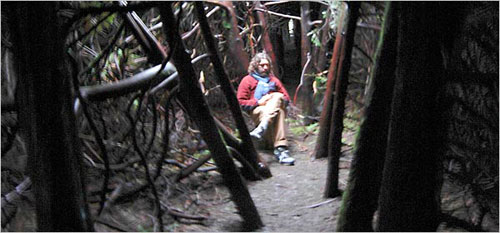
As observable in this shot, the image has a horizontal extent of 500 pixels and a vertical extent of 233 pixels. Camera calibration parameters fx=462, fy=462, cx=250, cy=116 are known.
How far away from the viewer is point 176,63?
7.17 ft

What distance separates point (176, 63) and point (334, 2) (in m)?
1.30

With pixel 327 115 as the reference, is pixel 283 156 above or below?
below

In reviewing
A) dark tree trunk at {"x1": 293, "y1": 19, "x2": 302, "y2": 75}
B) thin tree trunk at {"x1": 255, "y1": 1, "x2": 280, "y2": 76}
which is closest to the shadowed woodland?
thin tree trunk at {"x1": 255, "y1": 1, "x2": 280, "y2": 76}

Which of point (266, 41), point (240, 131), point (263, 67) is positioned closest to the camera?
point (240, 131)

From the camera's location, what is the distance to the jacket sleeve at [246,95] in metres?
4.18

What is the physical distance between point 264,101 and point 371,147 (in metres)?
2.53

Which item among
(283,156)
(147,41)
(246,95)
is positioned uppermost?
(147,41)

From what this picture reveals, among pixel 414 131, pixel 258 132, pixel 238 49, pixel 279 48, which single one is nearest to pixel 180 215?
pixel 414 131

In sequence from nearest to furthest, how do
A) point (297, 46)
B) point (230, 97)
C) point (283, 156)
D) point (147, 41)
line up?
point (147, 41) → point (230, 97) → point (283, 156) → point (297, 46)

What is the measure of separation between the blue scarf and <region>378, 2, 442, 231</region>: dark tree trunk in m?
3.00

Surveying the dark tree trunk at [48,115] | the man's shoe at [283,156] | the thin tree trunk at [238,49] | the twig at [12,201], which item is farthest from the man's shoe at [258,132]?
the dark tree trunk at [48,115]

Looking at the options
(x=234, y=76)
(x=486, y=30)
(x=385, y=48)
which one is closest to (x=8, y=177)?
(x=385, y=48)

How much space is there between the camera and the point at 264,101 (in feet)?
13.9

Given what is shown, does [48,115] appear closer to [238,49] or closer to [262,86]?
[262,86]
